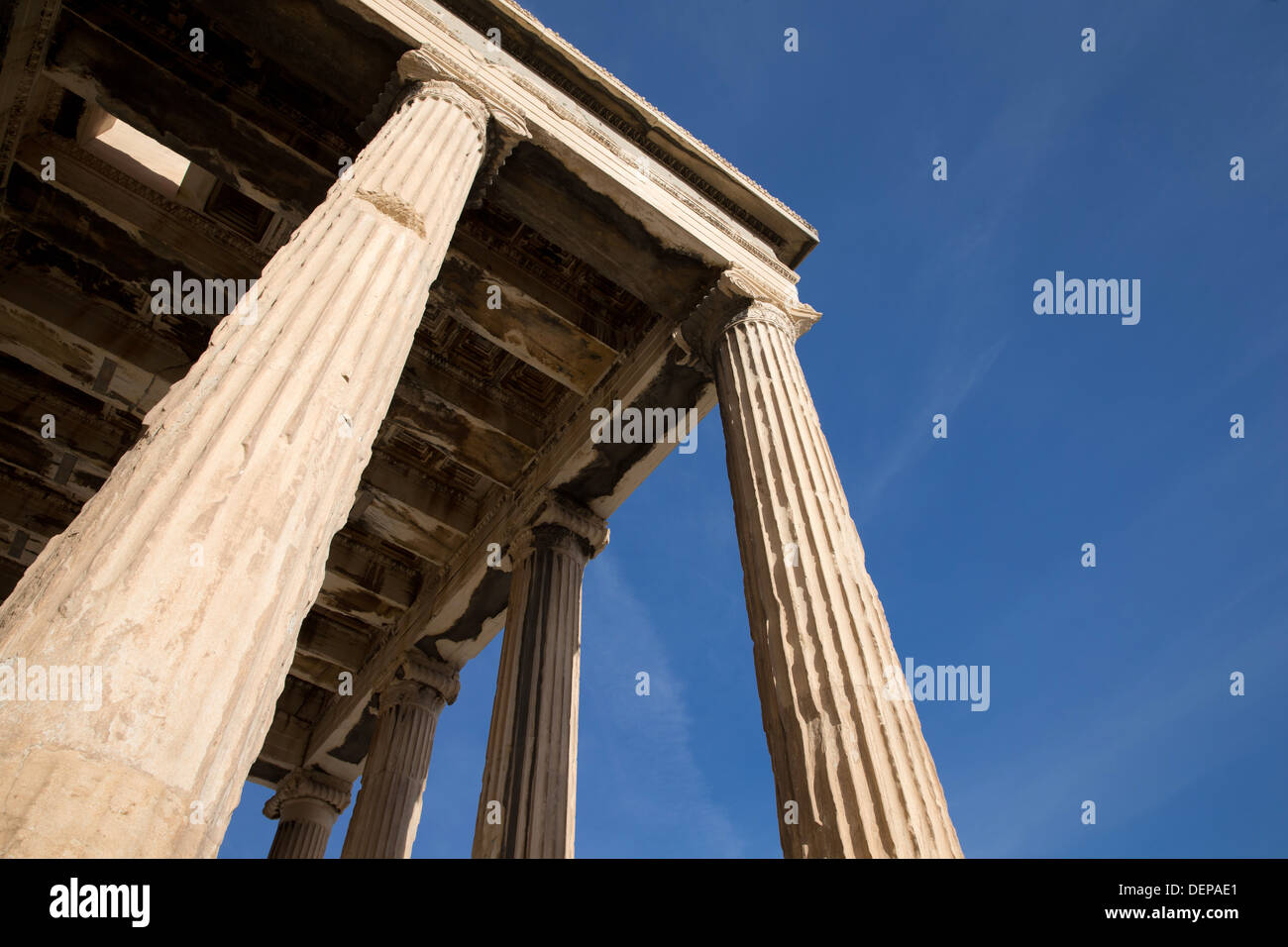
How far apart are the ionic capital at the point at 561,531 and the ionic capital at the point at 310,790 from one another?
24.9ft

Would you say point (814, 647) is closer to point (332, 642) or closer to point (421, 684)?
point (421, 684)

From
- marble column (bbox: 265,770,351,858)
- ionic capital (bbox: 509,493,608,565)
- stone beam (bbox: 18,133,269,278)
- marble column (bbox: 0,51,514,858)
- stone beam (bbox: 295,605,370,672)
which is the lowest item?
marble column (bbox: 265,770,351,858)

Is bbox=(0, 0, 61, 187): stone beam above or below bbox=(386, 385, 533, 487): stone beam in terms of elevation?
above

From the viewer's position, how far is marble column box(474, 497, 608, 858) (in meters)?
10.0

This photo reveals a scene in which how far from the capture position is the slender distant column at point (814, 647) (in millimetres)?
6148

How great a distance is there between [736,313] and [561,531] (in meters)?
4.55

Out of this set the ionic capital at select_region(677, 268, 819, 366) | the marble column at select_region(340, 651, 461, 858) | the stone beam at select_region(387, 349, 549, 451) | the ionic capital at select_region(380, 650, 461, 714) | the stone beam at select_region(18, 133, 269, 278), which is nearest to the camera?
the ionic capital at select_region(677, 268, 819, 366)

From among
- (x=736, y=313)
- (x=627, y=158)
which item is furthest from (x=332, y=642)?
(x=627, y=158)

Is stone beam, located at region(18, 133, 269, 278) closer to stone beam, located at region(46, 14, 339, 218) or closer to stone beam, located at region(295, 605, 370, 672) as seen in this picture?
stone beam, located at region(46, 14, 339, 218)

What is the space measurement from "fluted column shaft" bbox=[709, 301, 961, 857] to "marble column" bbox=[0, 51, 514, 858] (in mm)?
4063

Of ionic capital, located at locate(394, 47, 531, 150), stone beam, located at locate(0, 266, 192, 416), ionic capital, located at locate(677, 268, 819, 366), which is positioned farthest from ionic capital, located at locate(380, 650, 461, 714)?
ionic capital, located at locate(394, 47, 531, 150)
